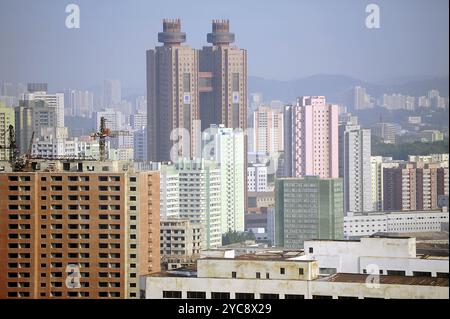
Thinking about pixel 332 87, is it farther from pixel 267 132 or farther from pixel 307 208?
pixel 267 132

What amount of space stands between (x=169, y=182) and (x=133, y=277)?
5000 millimetres

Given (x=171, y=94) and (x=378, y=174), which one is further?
(x=171, y=94)

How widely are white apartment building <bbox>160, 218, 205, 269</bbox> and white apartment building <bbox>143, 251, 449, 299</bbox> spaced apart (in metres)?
3.94

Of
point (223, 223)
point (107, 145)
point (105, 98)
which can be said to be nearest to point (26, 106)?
point (107, 145)

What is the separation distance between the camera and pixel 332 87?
11398 mm

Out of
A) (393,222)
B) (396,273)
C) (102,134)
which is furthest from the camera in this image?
(393,222)

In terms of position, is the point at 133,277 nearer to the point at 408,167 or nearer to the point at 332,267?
the point at 332,267

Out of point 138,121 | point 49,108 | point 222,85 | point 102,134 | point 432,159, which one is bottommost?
point 432,159

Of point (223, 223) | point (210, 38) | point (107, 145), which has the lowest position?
point (223, 223)

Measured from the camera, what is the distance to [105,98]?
400 inches

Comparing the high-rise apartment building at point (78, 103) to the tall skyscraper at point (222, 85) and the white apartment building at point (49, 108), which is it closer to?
the white apartment building at point (49, 108)

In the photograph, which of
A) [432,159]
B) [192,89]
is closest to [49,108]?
[432,159]

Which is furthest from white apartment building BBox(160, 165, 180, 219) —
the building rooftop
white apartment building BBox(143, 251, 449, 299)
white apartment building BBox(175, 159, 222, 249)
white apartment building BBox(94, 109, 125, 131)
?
the building rooftop

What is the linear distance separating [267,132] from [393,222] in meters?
4.16
